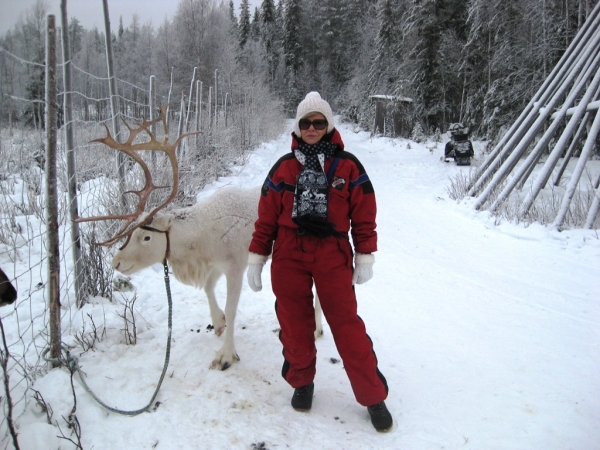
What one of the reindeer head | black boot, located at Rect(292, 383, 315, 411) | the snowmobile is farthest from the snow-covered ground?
the snowmobile

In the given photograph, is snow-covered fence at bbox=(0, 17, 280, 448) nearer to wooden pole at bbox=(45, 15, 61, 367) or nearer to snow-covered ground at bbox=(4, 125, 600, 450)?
wooden pole at bbox=(45, 15, 61, 367)

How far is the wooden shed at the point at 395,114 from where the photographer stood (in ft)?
77.9

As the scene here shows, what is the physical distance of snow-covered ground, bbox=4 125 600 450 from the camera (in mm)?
2316

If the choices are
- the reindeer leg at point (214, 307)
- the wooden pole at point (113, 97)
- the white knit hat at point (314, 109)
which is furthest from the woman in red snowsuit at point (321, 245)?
the wooden pole at point (113, 97)

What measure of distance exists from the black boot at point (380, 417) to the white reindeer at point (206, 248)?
1.17m

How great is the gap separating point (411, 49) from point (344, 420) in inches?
1029

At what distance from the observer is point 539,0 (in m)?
14.7

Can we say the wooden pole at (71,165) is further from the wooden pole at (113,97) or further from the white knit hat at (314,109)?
the white knit hat at (314,109)

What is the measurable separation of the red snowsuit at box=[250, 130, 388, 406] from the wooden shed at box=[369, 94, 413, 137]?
2263cm

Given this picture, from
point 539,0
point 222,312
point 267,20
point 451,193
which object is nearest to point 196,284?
point 222,312

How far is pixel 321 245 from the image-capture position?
245 centimetres

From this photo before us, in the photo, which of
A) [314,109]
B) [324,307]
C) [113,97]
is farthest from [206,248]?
[113,97]

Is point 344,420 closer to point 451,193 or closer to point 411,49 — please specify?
point 451,193

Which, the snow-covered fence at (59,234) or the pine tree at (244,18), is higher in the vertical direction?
the pine tree at (244,18)
